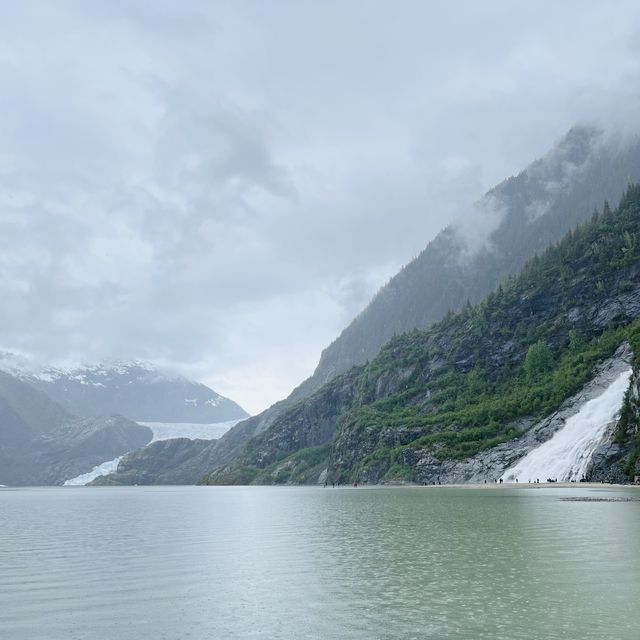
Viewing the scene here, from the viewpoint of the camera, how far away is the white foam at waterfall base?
133 metres

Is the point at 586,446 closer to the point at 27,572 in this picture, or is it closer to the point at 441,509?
A: the point at 441,509

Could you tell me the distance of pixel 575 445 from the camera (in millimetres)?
137875

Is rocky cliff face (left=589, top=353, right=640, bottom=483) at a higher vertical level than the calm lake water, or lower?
higher

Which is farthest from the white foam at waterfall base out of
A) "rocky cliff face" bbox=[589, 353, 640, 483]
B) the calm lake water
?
the calm lake water

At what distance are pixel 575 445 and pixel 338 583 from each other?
12351 cm

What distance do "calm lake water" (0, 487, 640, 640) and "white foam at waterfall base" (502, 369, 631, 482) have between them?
282 feet

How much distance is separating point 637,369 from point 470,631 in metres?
118

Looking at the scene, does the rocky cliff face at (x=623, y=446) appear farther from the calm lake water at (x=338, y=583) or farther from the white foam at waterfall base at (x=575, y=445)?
the calm lake water at (x=338, y=583)

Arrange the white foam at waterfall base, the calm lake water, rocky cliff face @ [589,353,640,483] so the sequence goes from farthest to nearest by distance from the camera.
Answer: the white foam at waterfall base, rocky cliff face @ [589,353,640,483], the calm lake water

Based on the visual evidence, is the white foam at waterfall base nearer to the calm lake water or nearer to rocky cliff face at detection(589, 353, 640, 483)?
rocky cliff face at detection(589, 353, 640, 483)

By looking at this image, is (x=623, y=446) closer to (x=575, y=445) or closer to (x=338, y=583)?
(x=575, y=445)

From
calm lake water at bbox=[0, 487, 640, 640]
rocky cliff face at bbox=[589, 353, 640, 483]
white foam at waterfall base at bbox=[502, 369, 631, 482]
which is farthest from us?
white foam at waterfall base at bbox=[502, 369, 631, 482]

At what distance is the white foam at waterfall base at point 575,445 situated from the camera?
5226 inches

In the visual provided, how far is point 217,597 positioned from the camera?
2647cm
